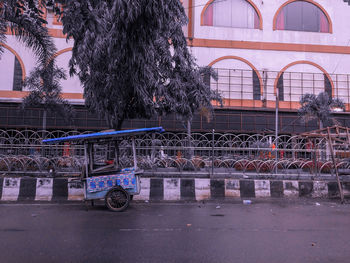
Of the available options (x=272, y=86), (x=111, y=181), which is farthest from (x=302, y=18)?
(x=111, y=181)

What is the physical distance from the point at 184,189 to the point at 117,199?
6.64 feet

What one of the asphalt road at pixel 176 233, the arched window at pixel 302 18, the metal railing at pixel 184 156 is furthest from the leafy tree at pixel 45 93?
the arched window at pixel 302 18

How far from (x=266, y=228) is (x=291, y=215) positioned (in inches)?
53.2

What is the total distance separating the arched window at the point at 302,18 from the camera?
71.6ft

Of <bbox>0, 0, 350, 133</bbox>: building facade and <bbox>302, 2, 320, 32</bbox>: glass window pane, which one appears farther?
<bbox>302, 2, 320, 32</bbox>: glass window pane

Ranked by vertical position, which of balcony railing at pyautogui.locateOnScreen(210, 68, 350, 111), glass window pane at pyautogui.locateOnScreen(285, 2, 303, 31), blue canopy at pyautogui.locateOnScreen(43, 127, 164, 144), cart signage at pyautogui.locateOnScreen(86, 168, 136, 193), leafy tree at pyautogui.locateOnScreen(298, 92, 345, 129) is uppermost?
glass window pane at pyautogui.locateOnScreen(285, 2, 303, 31)

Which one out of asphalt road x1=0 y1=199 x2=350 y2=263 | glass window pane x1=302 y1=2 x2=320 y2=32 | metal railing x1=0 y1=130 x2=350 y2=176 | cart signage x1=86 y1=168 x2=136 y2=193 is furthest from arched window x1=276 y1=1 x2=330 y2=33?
cart signage x1=86 y1=168 x2=136 y2=193

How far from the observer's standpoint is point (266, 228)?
5.02 metres

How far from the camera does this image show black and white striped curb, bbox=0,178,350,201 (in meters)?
7.72

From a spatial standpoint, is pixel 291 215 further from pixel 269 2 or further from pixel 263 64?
pixel 269 2

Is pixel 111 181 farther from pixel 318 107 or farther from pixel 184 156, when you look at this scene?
pixel 318 107

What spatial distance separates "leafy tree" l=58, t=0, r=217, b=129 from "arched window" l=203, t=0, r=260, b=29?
12711 mm

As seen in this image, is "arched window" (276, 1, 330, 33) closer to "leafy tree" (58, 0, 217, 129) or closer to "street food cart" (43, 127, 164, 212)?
"leafy tree" (58, 0, 217, 129)

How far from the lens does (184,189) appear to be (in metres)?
7.98
